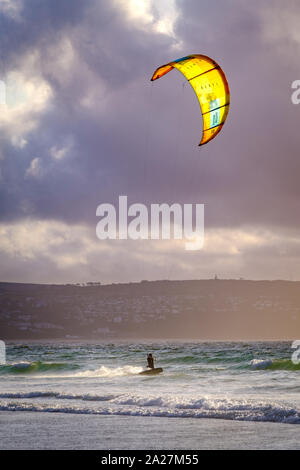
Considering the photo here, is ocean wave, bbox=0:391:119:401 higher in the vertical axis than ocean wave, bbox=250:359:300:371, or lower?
lower

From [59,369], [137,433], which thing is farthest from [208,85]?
[59,369]

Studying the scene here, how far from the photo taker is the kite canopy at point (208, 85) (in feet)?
62.1

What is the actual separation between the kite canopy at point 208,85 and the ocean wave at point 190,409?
7.16m

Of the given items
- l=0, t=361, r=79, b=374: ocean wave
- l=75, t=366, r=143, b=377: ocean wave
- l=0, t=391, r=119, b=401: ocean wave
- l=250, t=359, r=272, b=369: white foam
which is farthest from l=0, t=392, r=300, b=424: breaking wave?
l=0, t=361, r=79, b=374: ocean wave

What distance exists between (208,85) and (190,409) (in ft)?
31.0

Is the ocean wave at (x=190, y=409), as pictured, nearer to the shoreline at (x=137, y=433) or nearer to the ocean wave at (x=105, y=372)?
the shoreline at (x=137, y=433)

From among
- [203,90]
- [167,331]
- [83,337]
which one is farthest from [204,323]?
[203,90]

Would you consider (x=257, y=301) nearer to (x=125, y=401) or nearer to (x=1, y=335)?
(x=1, y=335)

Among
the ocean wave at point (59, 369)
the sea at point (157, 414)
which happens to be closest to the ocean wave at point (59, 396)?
the sea at point (157, 414)

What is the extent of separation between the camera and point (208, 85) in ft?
64.5

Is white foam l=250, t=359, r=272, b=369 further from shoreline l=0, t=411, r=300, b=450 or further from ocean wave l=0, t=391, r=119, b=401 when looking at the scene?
shoreline l=0, t=411, r=300, b=450

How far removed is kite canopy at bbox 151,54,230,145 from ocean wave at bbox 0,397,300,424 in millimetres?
7157

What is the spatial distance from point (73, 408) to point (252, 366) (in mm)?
16519

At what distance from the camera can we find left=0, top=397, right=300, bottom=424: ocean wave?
1502 centimetres
